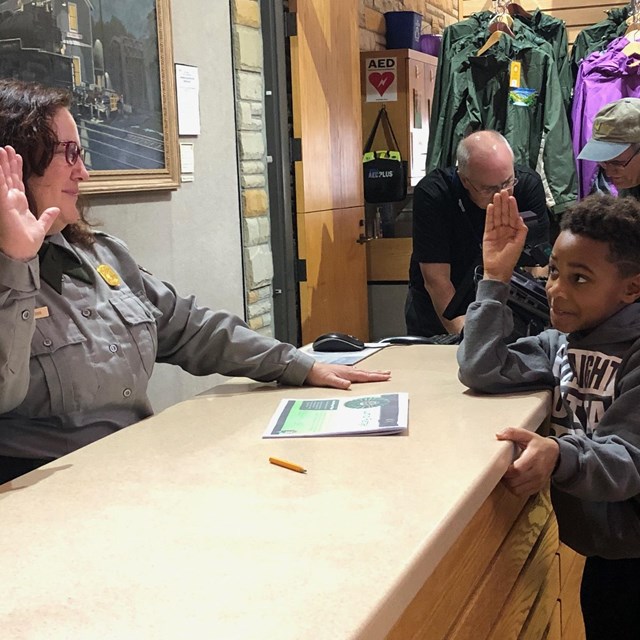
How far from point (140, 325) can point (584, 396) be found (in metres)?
0.88

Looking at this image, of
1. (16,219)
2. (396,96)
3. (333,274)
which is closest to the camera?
(16,219)

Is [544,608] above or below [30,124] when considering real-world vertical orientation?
below

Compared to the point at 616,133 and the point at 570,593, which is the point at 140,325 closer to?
the point at 570,593

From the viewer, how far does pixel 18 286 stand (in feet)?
4.68

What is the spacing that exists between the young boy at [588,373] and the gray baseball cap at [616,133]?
53.1 inches

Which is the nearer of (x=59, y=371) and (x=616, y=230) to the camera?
(x=59, y=371)

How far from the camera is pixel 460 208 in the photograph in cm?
322

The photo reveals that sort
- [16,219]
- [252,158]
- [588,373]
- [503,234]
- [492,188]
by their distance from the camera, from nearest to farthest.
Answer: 1. [16,219]
2. [588,373]
3. [503,234]
4. [492,188]
5. [252,158]

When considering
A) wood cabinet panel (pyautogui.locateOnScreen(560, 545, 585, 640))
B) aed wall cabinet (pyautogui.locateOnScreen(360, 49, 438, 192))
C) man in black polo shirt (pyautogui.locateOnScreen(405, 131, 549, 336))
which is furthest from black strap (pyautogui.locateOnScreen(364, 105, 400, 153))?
wood cabinet panel (pyautogui.locateOnScreen(560, 545, 585, 640))

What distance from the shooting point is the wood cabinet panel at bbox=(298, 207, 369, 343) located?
4.25m

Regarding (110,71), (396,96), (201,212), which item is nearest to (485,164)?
(201,212)

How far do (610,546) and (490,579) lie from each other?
27 cm

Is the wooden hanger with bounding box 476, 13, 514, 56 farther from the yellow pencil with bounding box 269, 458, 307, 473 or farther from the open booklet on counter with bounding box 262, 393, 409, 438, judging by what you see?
the yellow pencil with bounding box 269, 458, 307, 473

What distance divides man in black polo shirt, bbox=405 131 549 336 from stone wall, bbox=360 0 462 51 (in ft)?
7.85
